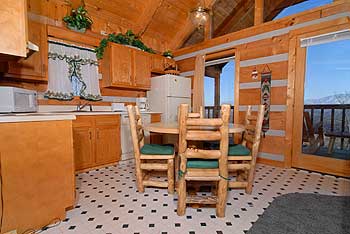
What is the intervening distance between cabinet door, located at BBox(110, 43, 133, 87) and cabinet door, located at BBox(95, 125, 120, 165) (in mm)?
932

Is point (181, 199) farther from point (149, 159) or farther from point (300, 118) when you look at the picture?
point (300, 118)

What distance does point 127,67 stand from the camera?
369 cm

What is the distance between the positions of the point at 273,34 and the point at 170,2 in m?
2.30

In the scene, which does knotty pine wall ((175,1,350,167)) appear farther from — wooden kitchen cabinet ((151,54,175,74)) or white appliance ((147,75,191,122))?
wooden kitchen cabinet ((151,54,175,74))

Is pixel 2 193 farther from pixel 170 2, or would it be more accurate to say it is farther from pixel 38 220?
pixel 170 2

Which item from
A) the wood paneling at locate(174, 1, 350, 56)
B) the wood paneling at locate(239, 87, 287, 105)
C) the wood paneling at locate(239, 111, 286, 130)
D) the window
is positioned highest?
the window

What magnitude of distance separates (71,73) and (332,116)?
4.29 m

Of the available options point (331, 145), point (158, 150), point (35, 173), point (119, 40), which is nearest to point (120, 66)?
point (119, 40)

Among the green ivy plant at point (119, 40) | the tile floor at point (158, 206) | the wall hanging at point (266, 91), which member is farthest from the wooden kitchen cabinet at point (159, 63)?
the tile floor at point (158, 206)

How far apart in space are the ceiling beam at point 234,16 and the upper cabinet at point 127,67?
1.61 m

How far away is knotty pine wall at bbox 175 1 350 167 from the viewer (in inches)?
109

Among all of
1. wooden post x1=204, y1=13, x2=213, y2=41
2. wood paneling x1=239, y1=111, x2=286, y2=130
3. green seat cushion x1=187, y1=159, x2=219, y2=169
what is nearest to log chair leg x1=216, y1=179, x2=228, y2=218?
green seat cushion x1=187, y1=159, x2=219, y2=169

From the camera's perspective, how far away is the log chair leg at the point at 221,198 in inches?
64.3

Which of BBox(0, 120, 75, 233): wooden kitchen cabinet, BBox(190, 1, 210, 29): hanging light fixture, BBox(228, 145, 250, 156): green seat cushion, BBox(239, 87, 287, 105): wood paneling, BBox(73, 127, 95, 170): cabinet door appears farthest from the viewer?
BBox(239, 87, 287, 105): wood paneling
